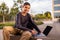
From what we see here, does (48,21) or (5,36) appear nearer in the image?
(5,36)

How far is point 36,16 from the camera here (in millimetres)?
3328

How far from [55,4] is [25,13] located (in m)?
1.12

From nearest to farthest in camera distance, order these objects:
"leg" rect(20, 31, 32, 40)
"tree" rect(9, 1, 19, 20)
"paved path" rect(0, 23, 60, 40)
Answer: "leg" rect(20, 31, 32, 40) < "paved path" rect(0, 23, 60, 40) < "tree" rect(9, 1, 19, 20)

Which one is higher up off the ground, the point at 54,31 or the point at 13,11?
the point at 13,11

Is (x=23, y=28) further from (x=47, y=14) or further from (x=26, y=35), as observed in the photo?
(x=47, y=14)

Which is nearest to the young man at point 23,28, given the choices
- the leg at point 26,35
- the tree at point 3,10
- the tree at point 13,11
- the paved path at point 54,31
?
the leg at point 26,35

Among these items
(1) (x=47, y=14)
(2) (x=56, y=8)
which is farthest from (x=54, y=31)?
(2) (x=56, y=8)

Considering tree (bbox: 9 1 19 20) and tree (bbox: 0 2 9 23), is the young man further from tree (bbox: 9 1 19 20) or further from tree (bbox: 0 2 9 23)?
tree (bbox: 0 2 9 23)

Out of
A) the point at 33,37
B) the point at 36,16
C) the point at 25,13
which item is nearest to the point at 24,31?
the point at 33,37

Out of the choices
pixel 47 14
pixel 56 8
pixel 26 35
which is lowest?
pixel 26 35

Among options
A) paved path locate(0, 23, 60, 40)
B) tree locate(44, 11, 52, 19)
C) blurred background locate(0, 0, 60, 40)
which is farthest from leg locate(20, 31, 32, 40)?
tree locate(44, 11, 52, 19)

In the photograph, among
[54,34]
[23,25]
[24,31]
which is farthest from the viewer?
[54,34]

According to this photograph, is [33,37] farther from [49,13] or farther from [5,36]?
[49,13]

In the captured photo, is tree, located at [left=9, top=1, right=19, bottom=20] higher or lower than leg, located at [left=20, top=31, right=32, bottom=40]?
higher
